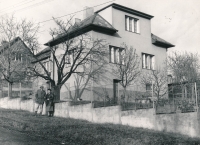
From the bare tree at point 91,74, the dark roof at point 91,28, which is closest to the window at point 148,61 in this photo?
the dark roof at point 91,28

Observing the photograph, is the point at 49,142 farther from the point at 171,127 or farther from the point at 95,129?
the point at 171,127

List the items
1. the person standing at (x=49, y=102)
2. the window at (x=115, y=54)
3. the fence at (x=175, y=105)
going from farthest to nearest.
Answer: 1. the window at (x=115, y=54)
2. the person standing at (x=49, y=102)
3. the fence at (x=175, y=105)

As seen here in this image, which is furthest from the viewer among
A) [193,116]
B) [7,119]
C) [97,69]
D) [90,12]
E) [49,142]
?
[90,12]

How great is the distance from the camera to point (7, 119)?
1576cm

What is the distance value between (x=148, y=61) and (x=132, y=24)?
4.04 metres

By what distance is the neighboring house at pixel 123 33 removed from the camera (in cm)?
2396

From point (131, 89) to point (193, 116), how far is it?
14.7 feet

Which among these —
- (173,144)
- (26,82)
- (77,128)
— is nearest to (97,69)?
(26,82)

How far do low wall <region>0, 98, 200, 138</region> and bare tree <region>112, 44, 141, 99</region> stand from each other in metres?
5.51

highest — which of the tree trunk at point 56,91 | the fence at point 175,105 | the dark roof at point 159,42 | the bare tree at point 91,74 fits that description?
the dark roof at point 159,42

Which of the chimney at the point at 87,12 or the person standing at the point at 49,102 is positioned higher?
the chimney at the point at 87,12

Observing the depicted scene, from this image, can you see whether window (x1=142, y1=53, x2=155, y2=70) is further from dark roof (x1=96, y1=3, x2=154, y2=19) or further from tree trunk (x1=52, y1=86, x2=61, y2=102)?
tree trunk (x1=52, y1=86, x2=61, y2=102)

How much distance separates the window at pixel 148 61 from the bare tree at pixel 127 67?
1.73 meters

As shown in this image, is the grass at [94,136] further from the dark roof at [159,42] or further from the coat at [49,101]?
the dark roof at [159,42]
